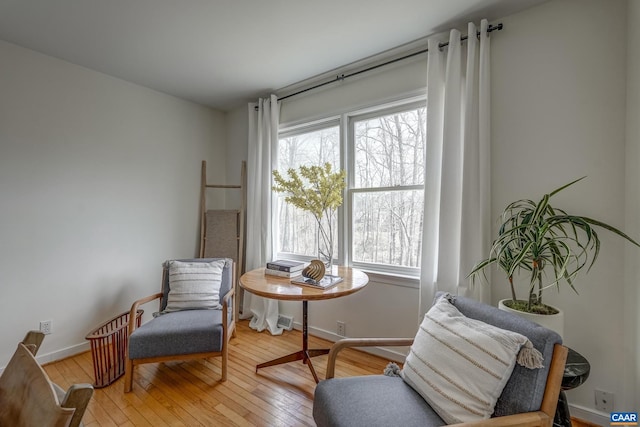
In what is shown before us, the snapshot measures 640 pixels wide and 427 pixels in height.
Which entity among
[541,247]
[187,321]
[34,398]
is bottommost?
[187,321]

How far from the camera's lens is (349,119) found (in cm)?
265

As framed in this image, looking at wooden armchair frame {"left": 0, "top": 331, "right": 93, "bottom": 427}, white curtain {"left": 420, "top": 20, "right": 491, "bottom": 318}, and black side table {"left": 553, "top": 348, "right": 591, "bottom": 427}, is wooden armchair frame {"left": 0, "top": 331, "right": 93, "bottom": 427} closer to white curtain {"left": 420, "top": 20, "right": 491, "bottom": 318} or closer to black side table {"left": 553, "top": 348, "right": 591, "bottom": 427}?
black side table {"left": 553, "top": 348, "right": 591, "bottom": 427}

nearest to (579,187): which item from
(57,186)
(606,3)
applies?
(606,3)

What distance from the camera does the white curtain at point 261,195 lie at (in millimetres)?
3004

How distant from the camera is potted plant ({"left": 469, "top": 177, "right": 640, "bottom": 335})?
4.58ft

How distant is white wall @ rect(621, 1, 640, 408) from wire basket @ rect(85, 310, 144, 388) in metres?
2.99

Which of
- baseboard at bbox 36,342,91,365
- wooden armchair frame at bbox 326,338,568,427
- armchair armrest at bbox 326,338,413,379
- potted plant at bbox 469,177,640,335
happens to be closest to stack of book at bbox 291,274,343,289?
Answer: armchair armrest at bbox 326,338,413,379

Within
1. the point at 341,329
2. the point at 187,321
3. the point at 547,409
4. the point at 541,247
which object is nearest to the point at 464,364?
→ the point at 547,409

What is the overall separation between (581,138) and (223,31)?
2.43 m

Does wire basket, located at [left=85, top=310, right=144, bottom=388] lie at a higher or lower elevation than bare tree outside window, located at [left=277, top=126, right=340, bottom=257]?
lower

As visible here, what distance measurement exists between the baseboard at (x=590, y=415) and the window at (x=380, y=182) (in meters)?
1.19

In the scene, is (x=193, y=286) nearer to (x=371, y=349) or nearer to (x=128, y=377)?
(x=128, y=377)

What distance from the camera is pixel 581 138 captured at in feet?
5.39

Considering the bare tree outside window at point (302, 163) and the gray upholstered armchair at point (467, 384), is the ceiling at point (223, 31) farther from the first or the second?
the gray upholstered armchair at point (467, 384)
